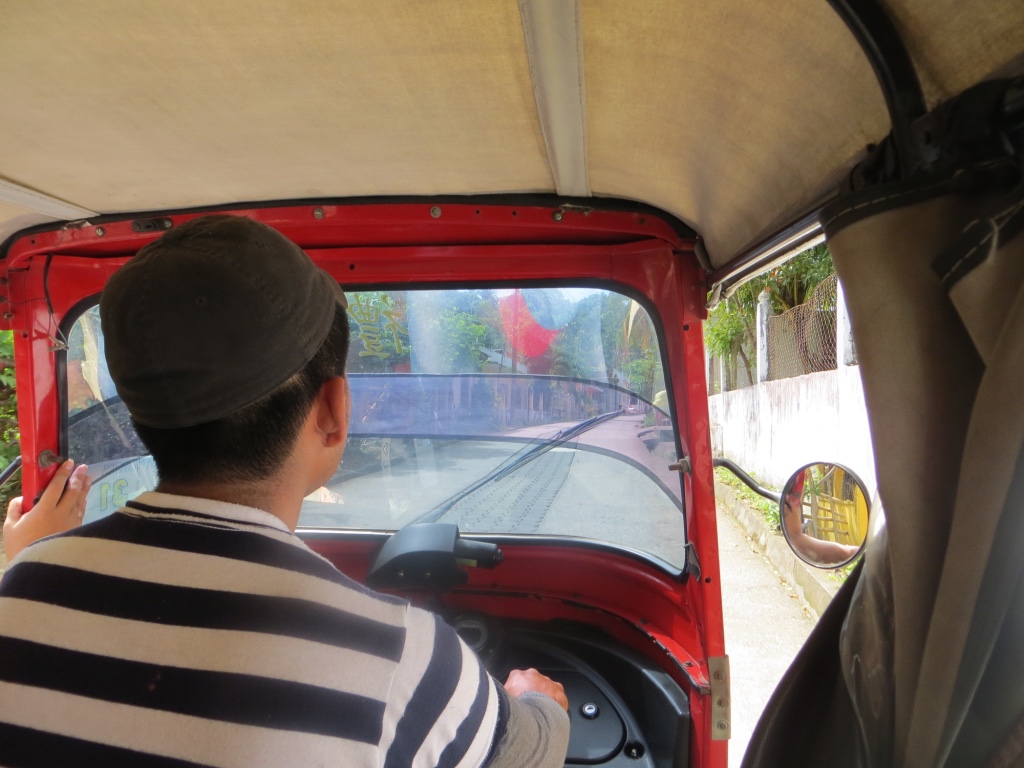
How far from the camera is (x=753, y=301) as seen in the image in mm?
9367

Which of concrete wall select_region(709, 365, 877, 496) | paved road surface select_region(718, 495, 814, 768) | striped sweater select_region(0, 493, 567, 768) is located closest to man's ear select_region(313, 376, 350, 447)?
striped sweater select_region(0, 493, 567, 768)

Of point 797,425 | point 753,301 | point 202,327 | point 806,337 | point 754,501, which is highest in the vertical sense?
point 753,301

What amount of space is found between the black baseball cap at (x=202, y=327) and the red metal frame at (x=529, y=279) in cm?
112

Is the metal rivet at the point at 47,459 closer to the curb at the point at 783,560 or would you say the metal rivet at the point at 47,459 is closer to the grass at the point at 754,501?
the curb at the point at 783,560

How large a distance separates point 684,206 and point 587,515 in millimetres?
1293

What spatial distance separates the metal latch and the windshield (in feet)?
1.52

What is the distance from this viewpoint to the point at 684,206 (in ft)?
5.85

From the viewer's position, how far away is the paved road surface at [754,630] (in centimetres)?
391

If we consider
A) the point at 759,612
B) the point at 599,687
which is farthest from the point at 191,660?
the point at 759,612

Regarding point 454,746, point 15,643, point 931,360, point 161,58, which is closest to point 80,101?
point 161,58

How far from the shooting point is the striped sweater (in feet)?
2.26

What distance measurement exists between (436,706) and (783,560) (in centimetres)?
627

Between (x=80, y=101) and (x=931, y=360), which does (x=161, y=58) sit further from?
(x=931, y=360)

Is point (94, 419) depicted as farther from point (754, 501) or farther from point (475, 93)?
point (754, 501)
